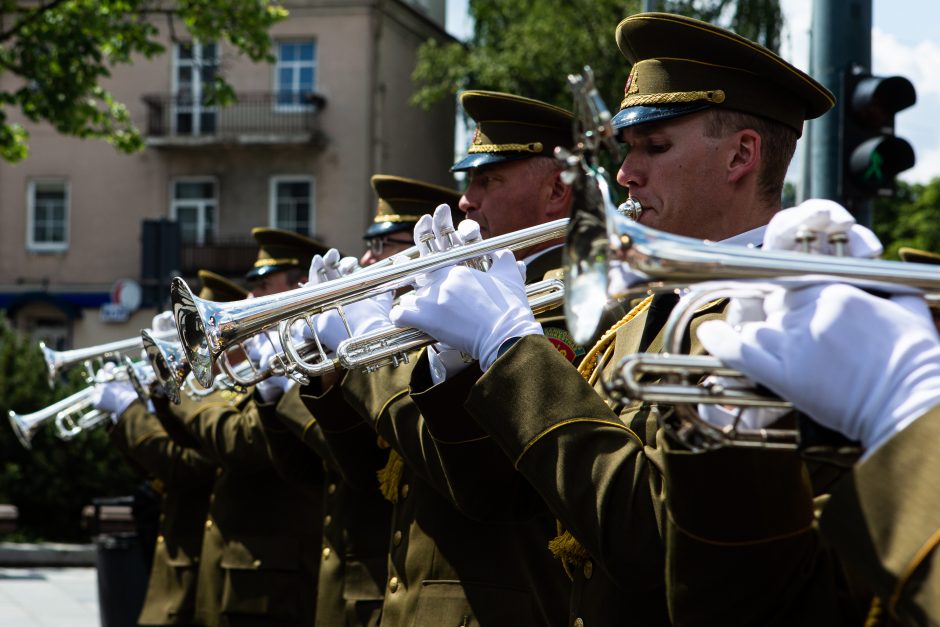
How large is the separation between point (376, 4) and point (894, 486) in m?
24.7

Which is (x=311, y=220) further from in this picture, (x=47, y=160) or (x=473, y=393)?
(x=473, y=393)

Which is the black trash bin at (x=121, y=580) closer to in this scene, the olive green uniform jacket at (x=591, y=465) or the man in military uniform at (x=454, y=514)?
the man in military uniform at (x=454, y=514)

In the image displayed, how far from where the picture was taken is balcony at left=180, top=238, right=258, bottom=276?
2556cm

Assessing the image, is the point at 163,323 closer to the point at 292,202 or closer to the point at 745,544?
the point at 745,544

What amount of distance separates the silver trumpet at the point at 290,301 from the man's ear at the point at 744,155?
2.10 ft

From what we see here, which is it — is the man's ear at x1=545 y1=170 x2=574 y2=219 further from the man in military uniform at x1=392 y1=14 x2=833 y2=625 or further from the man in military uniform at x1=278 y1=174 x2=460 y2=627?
the man in military uniform at x1=392 y1=14 x2=833 y2=625

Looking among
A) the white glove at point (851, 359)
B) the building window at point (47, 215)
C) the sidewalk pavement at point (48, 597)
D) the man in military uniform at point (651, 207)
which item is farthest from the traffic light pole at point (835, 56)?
the building window at point (47, 215)

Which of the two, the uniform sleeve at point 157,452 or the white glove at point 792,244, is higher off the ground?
the white glove at point 792,244

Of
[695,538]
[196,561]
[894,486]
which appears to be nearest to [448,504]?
[695,538]

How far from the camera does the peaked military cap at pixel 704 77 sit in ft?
8.43

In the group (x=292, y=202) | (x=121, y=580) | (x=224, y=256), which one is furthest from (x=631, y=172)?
Result: (x=292, y=202)

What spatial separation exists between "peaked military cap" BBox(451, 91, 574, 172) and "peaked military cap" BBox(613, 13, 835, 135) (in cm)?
138

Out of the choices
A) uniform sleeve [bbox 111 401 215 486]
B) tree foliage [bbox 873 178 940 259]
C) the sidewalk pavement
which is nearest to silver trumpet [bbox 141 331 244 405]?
uniform sleeve [bbox 111 401 215 486]

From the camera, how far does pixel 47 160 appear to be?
86.5 feet
